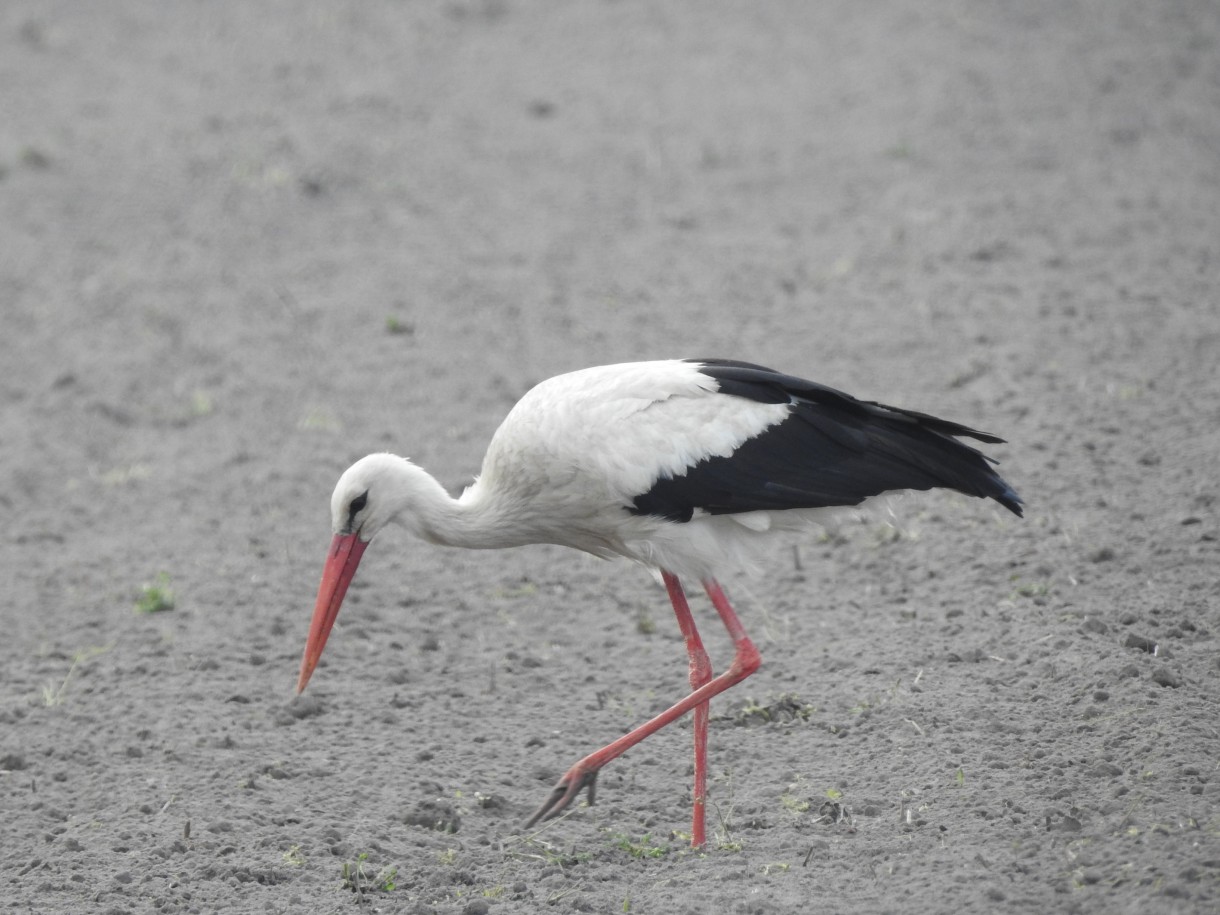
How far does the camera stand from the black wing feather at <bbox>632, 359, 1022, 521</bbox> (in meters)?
5.40

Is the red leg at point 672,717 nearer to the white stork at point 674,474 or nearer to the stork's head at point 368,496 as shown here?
the white stork at point 674,474

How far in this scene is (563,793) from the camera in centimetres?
519

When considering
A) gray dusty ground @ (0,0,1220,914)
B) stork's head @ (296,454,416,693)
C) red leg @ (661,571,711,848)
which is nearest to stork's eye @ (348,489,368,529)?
stork's head @ (296,454,416,693)

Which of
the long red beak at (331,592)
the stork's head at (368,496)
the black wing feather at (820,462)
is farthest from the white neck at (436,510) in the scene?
the black wing feather at (820,462)

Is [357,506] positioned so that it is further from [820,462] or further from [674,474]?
[820,462]

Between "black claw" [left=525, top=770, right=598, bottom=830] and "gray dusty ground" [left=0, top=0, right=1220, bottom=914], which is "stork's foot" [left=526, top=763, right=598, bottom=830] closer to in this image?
"black claw" [left=525, top=770, right=598, bottom=830]

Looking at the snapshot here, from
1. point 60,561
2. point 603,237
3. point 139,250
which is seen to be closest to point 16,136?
point 139,250

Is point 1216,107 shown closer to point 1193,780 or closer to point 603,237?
point 603,237

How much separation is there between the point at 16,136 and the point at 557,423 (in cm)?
927

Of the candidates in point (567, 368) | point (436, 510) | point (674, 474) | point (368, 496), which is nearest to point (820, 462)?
point (674, 474)

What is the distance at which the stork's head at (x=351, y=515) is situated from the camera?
17.9 feet

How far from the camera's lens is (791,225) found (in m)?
10.7

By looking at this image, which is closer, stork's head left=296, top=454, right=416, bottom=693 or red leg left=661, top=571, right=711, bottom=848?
red leg left=661, top=571, right=711, bottom=848

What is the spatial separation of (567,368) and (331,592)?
3.70 meters
